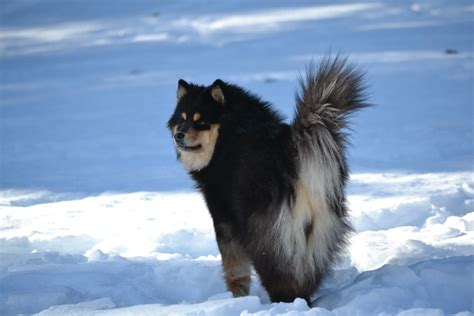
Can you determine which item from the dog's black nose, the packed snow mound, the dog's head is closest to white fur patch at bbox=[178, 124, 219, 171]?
the dog's head

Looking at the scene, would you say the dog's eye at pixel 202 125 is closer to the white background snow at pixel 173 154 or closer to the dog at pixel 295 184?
the dog at pixel 295 184

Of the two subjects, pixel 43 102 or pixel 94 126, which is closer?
pixel 94 126

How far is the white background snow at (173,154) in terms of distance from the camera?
16.0 feet

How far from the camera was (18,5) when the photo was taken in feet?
70.1

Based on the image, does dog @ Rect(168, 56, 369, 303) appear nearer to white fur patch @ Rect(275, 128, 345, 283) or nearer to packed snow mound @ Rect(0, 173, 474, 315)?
white fur patch @ Rect(275, 128, 345, 283)

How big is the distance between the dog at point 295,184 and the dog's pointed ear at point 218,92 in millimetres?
295

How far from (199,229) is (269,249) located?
222 centimetres

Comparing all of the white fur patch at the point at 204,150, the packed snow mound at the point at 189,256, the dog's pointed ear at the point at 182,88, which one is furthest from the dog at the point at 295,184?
the dog's pointed ear at the point at 182,88

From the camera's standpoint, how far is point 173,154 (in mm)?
9867

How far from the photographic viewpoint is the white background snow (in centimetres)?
489

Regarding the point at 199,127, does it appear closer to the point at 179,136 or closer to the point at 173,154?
the point at 179,136

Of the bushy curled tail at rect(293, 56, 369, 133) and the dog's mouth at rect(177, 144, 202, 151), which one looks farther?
the dog's mouth at rect(177, 144, 202, 151)

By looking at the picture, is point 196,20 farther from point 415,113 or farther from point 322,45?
point 415,113

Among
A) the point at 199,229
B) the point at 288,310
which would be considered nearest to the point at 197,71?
the point at 199,229
